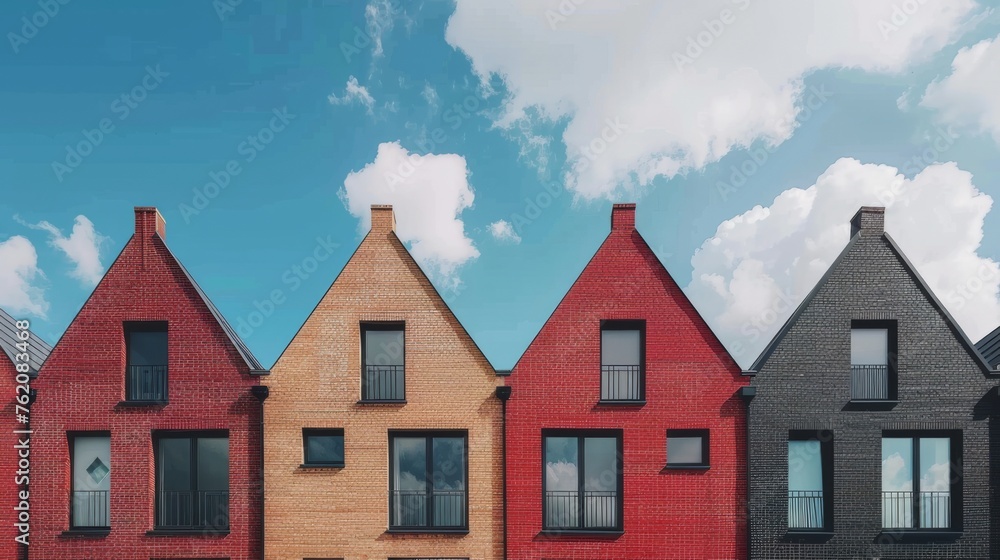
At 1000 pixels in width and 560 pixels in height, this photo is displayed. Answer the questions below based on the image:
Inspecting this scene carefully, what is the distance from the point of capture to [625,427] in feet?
45.6

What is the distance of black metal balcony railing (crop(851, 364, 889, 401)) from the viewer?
14.0m

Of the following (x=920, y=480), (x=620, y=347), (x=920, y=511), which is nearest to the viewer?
(x=920, y=511)

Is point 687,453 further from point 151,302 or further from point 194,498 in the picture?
point 151,302

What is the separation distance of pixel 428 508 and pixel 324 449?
9.84ft

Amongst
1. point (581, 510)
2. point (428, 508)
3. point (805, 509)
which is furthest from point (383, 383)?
point (805, 509)

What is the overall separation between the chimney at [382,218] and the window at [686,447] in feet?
29.2

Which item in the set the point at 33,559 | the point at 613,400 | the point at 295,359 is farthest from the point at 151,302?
the point at 613,400

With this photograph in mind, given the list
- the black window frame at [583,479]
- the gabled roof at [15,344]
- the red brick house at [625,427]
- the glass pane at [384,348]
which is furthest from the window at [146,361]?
the black window frame at [583,479]

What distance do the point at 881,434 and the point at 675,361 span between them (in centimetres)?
527

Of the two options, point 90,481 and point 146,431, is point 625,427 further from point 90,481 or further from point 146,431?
point 90,481

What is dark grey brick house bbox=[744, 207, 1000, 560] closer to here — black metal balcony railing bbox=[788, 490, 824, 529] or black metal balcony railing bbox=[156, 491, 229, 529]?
black metal balcony railing bbox=[788, 490, 824, 529]

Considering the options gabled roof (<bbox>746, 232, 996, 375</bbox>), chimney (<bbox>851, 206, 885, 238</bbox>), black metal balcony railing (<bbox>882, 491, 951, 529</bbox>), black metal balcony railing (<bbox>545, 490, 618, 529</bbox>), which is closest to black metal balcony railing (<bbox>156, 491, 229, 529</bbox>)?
black metal balcony railing (<bbox>545, 490, 618, 529</bbox>)

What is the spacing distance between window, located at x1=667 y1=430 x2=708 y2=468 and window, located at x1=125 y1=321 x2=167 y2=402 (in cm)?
1288

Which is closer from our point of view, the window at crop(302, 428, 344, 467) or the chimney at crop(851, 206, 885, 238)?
the window at crop(302, 428, 344, 467)
